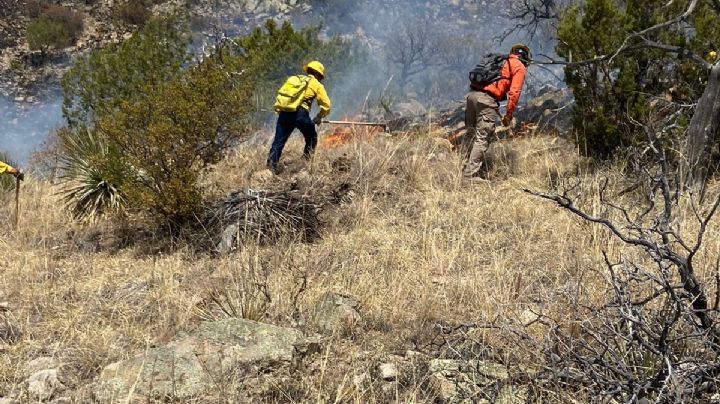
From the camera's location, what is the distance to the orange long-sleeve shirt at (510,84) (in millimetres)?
6715

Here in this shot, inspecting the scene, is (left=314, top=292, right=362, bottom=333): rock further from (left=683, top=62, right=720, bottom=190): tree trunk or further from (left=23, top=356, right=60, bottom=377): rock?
(left=683, top=62, right=720, bottom=190): tree trunk

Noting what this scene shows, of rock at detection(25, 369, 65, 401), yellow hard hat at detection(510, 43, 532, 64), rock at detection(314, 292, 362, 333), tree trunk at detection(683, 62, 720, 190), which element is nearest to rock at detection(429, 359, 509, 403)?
rock at detection(314, 292, 362, 333)

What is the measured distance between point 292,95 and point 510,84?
242 centimetres

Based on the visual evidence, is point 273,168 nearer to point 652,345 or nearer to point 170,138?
point 170,138

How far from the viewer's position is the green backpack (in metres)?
Answer: 7.43

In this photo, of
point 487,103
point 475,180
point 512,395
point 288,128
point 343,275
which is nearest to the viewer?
point 512,395

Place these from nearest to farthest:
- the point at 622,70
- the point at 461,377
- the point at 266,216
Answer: the point at 461,377 → the point at 266,216 → the point at 622,70

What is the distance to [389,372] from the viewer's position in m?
2.91

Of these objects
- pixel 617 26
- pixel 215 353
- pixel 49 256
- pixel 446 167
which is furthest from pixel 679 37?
pixel 49 256

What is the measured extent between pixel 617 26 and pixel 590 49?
1.09 ft

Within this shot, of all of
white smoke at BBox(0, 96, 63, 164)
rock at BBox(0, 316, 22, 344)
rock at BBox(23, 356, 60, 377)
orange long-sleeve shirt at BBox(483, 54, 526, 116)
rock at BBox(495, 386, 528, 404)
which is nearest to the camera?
rock at BBox(495, 386, 528, 404)

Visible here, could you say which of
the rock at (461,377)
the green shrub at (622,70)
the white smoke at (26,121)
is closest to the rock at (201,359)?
the rock at (461,377)

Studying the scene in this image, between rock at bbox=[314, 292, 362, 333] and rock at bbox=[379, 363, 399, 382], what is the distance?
41 centimetres

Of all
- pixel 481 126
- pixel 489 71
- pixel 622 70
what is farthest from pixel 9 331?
pixel 622 70
